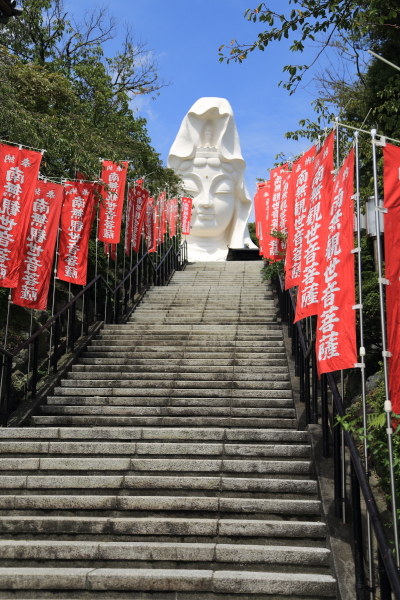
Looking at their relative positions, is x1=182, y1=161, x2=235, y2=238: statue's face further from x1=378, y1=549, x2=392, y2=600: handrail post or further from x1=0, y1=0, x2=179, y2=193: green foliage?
x1=378, y1=549, x2=392, y2=600: handrail post

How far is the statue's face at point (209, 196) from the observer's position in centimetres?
2411

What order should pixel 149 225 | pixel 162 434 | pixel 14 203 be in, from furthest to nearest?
1. pixel 149 225
2. pixel 14 203
3. pixel 162 434

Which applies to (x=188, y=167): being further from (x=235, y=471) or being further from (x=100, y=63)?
(x=235, y=471)

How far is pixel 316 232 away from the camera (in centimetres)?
537

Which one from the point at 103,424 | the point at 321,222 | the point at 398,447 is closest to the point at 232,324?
the point at 103,424

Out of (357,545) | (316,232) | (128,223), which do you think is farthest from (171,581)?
(128,223)

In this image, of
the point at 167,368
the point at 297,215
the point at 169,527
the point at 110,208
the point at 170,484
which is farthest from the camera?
the point at 110,208

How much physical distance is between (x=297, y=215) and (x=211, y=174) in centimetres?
1712

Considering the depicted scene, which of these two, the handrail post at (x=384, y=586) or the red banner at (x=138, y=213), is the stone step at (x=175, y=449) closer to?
the handrail post at (x=384, y=586)

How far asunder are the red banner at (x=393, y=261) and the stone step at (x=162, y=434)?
2325 mm

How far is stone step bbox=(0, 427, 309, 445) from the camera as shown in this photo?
586cm

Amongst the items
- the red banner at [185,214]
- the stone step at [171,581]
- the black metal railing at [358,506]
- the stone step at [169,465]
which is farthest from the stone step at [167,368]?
the red banner at [185,214]

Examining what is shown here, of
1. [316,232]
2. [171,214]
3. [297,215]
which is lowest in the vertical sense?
[316,232]

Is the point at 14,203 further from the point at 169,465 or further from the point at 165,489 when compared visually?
the point at 165,489
